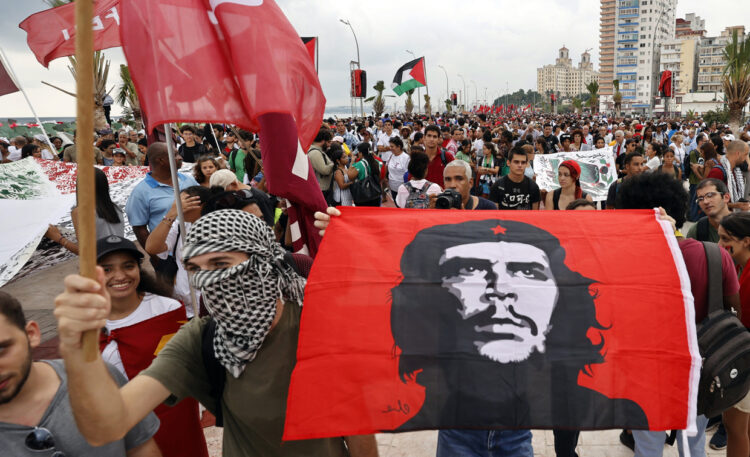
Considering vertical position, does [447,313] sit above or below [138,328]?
above

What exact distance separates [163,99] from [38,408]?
1.77 meters

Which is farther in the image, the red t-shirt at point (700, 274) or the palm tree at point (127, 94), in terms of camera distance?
the palm tree at point (127, 94)

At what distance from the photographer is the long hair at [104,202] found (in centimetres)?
433

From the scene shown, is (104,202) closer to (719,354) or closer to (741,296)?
(719,354)

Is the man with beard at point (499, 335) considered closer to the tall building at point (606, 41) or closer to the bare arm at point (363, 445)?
the bare arm at point (363, 445)

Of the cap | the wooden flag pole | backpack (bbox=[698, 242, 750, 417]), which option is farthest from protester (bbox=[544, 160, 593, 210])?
the wooden flag pole

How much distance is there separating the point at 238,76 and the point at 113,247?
124 centimetres

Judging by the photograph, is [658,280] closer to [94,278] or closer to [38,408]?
[94,278]

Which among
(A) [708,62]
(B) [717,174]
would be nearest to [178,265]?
(B) [717,174]

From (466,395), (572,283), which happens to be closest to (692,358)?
(572,283)

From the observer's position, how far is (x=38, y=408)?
5.48 feet

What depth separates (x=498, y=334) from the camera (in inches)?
82.7

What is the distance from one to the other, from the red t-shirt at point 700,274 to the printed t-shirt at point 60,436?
2.41 meters

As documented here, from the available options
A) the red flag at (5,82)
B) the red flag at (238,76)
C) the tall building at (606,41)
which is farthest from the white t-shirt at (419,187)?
the tall building at (606,41)
